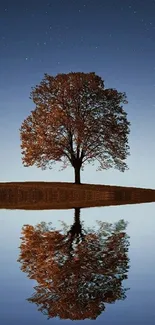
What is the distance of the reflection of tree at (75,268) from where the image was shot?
12.9 m

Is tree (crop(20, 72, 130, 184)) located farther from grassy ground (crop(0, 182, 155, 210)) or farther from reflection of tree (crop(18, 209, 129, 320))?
A: reflection of tree (crop(18, 209, 129, 320))

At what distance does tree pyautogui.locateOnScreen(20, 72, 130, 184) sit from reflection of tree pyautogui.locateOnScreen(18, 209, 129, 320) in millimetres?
33943

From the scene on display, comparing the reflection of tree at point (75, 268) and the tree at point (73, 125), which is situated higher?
the tree at point (73, 125)

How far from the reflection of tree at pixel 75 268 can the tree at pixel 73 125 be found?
33943mm

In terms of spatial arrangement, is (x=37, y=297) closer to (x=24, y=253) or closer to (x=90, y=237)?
(x=24, y=253)

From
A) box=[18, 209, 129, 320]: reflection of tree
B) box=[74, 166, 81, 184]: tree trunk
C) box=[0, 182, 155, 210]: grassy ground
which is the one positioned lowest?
box=[18, 209, 129, 320]: reflection of tree

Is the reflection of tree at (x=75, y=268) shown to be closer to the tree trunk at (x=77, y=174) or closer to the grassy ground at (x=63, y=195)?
the grassy ground at (x=63, y=195)

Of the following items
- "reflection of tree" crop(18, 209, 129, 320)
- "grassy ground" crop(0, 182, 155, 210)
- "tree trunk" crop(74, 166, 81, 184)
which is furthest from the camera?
"tree trunk" crop(74, 166, 81, 184)

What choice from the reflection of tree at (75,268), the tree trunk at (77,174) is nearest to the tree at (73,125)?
the tree trunk at (77,174)

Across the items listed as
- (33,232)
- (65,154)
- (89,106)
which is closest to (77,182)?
(65,154)

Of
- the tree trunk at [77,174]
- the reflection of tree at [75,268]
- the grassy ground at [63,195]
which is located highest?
the tree trunk at [77,174]

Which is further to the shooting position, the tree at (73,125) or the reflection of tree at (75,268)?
the tree at (73,125)

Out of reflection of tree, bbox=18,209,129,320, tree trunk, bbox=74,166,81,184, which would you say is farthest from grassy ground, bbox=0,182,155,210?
reflection of tree, bbox=18,209,129,320

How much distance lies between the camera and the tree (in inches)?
2427
